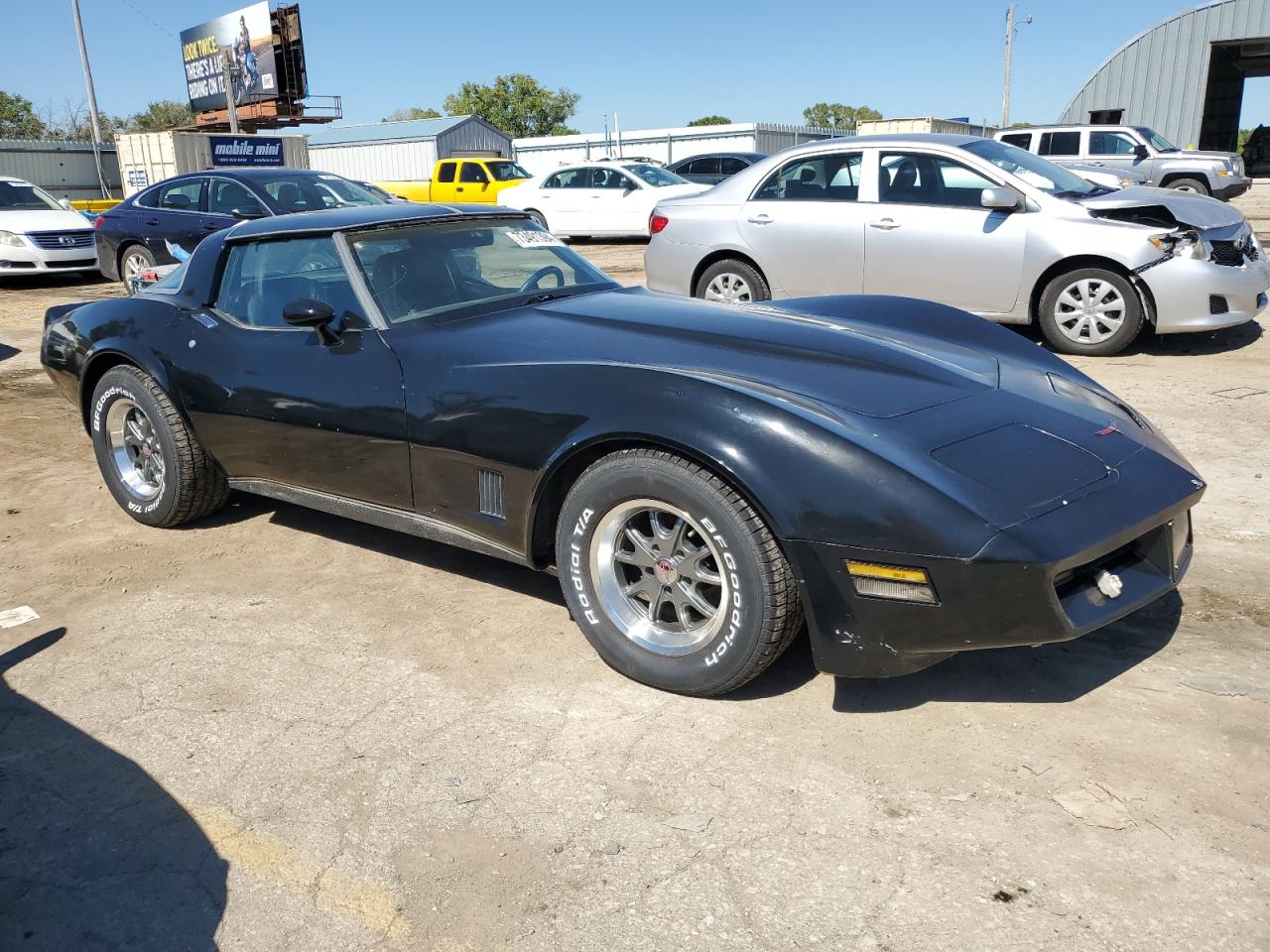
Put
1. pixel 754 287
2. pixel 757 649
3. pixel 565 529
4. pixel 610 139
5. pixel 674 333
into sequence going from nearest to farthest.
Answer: pixel 757 649 → pixel 565 529 → pixel 674 333 → pixel 754 287 → pixel 610 139

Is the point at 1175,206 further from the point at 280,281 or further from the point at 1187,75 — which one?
the point at 1187,75

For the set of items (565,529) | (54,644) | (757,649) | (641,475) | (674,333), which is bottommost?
(54,644)

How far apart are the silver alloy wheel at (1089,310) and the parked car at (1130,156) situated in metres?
13.5

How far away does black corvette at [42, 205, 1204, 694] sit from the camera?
8.64 feet

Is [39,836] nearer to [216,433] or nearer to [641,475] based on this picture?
[641,475]

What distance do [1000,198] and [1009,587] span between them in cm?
556

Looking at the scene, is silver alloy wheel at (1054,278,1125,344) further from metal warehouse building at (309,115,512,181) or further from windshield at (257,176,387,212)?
metal warehouse building at (309,115,512,181)

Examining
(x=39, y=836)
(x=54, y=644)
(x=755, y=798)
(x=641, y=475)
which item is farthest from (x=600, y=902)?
(x=54, y=644)

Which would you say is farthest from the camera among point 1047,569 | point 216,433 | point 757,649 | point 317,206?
point 317,206

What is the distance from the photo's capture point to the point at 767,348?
10.9ft

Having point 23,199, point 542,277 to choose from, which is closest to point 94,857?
point 542,277

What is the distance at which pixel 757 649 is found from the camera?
282cm

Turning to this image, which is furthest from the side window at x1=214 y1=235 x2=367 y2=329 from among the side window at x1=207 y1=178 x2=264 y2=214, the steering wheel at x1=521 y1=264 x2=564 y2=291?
the side window at x1=207 y1=178 x2=264 y2=214

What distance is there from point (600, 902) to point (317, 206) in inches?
398
